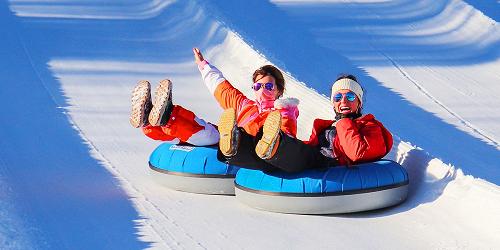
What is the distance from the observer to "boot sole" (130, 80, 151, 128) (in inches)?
223

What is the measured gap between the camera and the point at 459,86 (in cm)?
955

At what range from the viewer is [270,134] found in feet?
16.6

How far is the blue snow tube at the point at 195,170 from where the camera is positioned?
5773 mm

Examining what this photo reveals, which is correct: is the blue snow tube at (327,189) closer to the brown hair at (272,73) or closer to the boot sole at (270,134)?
the boot sole at (270,134)

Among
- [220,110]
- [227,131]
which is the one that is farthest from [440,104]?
[227,131]

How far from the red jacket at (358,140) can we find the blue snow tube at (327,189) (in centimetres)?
8

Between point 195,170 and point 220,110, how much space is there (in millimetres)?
2657

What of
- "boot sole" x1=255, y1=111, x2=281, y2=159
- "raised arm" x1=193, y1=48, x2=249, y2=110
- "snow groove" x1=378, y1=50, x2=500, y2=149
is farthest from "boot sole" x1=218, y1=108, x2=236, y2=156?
"snow groove" x1=378, y1=50, x2=500, y2=149

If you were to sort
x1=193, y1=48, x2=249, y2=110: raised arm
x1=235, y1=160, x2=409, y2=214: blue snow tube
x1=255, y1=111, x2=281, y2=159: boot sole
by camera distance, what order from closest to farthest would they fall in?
x1=255, y1=111, x2=281, y2=159: boot sole < x1=235, y1=160, x2=409, y2=214: blue snow tube < x1=193, y1=48, x2=249, y2=110: raised arm

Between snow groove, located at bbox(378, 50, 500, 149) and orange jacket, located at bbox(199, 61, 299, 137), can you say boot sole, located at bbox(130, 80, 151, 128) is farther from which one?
snow groove, located at bbox(378, 50, 500, 149)

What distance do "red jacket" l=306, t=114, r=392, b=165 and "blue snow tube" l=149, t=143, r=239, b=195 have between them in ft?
1.92

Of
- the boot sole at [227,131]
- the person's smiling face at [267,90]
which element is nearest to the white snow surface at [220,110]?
the boot sole at [227,131]

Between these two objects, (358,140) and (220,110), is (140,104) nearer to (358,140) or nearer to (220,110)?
(358,140)

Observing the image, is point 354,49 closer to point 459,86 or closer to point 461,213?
point 459,86
